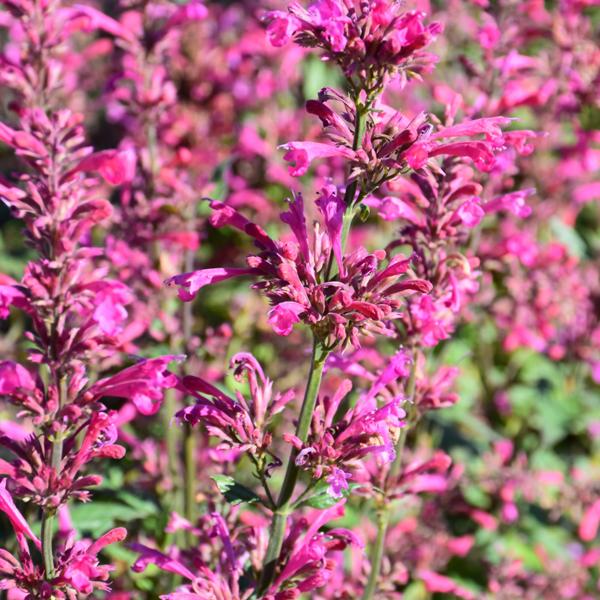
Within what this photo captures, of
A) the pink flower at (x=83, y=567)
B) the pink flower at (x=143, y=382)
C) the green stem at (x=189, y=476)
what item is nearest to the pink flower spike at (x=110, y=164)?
the pink flower at (x=143, y=382)

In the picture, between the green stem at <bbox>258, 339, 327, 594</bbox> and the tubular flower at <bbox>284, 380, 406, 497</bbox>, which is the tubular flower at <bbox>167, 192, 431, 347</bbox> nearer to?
the green stem at <bbox>258, 339, 327, 594</bbox>

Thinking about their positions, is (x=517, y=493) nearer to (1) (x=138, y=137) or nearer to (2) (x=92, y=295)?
(1) (x=138, y=137)

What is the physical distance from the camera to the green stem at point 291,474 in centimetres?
235

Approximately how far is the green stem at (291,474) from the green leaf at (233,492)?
0.09 metres

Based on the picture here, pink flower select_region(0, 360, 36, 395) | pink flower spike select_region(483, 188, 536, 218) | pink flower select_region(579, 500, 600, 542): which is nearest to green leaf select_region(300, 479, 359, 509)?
pink flower select_region(0, 360, 36, 395)

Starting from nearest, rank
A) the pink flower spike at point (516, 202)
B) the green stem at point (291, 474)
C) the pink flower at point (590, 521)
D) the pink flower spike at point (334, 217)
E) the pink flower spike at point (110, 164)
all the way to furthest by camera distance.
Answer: the pink flower spike at point (334, 217) < the green stem at point (291, 474) < the pink flower spike at point (110, 164) < the pink flower spike at point (516, 202) < the pink flower at point (590, 521)

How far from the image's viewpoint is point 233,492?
7.89 ft

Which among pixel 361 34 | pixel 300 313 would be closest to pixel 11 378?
pixel 300 313

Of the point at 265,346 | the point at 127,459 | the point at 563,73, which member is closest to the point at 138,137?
the point at 265,346

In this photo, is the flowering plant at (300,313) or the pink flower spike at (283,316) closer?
the pink flower spike at (283,316)

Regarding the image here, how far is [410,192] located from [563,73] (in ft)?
10.1

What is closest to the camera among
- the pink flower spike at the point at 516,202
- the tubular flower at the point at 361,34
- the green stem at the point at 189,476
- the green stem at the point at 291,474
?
the tubular flower at the point at 361,34

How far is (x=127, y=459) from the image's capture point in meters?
3.94

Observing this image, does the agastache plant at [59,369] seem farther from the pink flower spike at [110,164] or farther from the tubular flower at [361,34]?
the tubular flower at [361,34]
